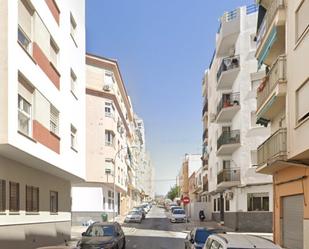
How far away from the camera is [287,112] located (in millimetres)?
17953

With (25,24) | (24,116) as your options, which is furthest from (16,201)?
(25,24)

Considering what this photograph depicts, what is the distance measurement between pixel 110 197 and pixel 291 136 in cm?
4206

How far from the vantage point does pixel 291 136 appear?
17188mm

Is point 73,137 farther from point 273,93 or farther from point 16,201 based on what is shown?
point 273,93

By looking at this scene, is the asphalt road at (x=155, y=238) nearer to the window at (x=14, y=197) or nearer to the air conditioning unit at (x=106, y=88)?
the window at (x=14, y=197)

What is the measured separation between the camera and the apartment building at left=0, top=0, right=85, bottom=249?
15164 millimetres

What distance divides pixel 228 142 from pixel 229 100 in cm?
366

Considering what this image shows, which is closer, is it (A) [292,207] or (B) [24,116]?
(B) [24,116]

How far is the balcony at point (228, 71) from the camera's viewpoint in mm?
40938

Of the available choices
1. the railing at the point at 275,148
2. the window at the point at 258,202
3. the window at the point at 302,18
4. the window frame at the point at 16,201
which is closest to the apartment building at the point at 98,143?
the window at the point at 258,202

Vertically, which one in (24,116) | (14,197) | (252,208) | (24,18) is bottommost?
(252,208)

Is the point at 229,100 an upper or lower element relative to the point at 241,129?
upper

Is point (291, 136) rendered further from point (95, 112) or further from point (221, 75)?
point (95, 112)

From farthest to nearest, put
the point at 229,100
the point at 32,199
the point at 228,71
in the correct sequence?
the point at 229,100
the point at 228,71
the point at 32,199
